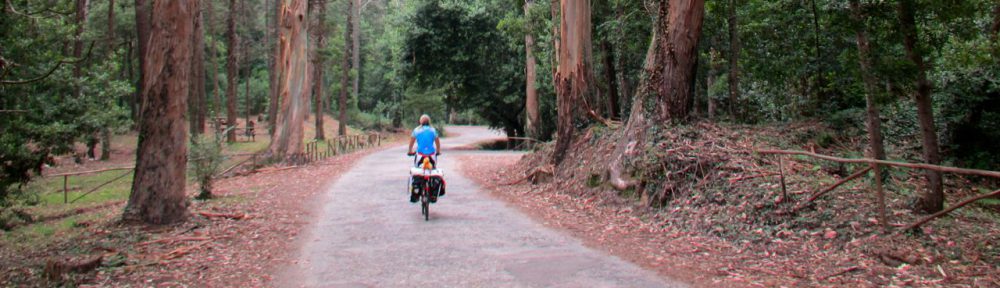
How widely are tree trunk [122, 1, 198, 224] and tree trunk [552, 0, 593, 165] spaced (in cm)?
793

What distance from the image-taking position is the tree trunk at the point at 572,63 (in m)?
14.7

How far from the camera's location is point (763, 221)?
7.93 metres

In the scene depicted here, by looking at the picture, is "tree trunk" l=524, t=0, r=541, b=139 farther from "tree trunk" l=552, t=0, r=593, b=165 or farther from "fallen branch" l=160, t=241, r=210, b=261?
"fallen branch" l=160, t=241, r=210, b=261

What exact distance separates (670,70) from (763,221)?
3932 mm

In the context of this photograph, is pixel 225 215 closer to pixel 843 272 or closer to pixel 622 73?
pixel 843 272

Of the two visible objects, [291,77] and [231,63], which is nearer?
[291,77]

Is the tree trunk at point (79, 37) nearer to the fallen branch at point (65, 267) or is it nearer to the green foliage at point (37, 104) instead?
the green foliage at point (37, 104)

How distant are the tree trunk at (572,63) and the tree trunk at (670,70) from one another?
3.30m

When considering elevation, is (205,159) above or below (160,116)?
below

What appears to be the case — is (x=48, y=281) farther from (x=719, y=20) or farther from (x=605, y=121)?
(x=719, y=20)

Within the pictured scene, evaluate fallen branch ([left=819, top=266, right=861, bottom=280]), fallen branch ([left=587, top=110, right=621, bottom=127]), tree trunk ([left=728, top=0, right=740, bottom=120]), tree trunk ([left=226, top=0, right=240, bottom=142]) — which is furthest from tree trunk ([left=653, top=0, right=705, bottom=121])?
tree trunk ([left=226, top=0, right=240, bottom=142])

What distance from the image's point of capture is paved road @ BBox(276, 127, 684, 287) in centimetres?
629

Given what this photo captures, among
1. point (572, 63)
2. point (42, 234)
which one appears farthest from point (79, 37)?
point (572, 63)

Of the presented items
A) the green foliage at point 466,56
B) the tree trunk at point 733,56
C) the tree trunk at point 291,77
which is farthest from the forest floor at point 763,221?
the green foliage at point 466,56
